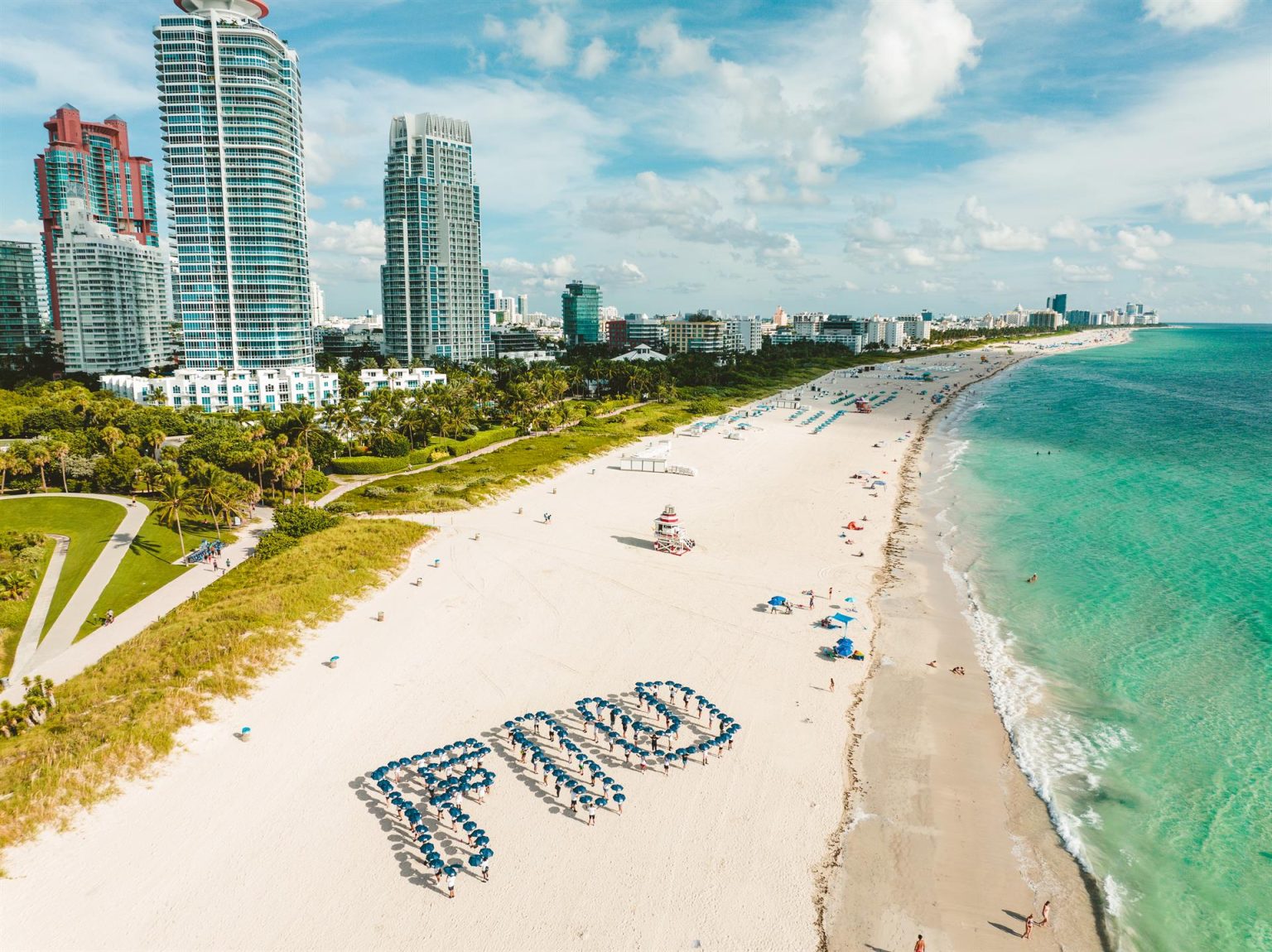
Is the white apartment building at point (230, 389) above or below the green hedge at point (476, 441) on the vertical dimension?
above

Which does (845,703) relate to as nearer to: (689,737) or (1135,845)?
(689,737)

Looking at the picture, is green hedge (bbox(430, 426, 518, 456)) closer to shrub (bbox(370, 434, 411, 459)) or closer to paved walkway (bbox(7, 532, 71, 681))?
shrub (bbox(370, 434, 411, 459))

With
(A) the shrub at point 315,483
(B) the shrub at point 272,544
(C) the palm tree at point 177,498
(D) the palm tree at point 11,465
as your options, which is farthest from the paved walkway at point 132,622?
(D) the palm tree at point 11,465

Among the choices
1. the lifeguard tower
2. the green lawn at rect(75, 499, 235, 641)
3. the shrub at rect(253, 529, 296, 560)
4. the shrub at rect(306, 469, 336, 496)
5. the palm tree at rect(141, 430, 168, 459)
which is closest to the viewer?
the green lawn at rect(75, 499, 235, 641)

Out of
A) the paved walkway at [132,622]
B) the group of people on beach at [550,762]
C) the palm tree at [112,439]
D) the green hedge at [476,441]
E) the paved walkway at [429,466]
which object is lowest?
the group of people on beach at [550,762]

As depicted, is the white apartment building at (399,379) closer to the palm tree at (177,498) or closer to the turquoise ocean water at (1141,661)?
the palm tree at (177,498)

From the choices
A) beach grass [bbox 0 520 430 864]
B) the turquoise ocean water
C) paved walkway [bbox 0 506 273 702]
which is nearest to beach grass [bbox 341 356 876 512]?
paved walkway [bbox 0 506 273 702]
